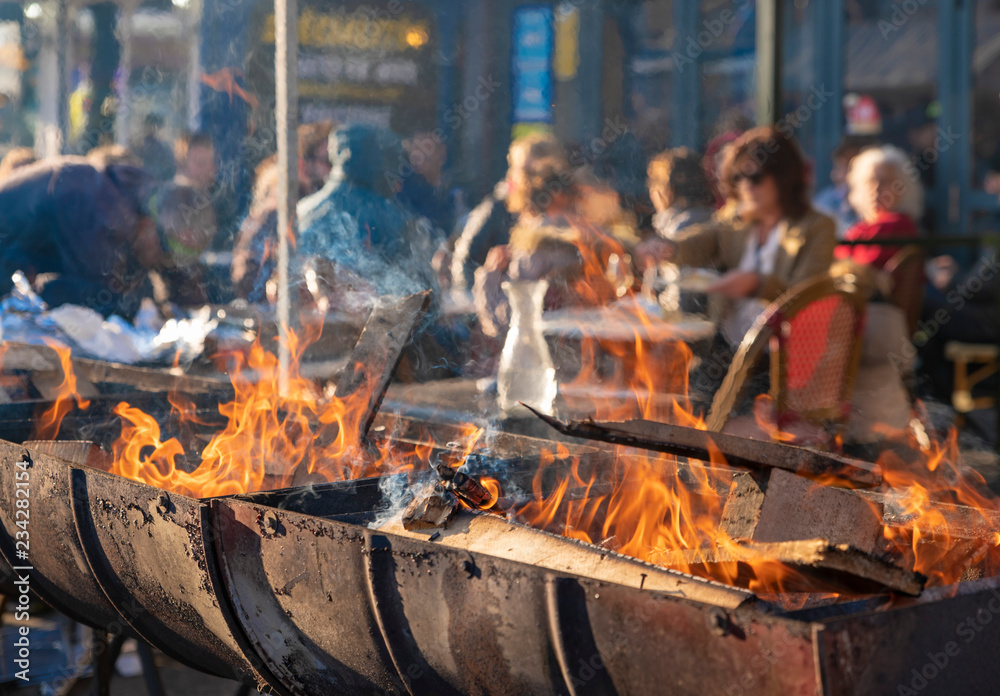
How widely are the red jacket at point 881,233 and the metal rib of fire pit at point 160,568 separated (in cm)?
510

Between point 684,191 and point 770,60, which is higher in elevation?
point 770,60

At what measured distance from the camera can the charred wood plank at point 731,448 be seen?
212 centimetres

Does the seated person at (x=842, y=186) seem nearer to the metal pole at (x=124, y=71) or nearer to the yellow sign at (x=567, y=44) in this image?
the yellow sign at (x=567, y=44)

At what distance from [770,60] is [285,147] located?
2689mm

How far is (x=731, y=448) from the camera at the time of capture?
2.11m

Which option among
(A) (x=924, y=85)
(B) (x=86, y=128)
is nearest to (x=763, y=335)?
(B) (x=86, y=128)

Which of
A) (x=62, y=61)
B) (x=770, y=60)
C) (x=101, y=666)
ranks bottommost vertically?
(x=101, y=666)

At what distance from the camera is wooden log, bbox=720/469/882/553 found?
1970 millimetres

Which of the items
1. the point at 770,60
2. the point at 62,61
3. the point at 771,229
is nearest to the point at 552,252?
the point at 771,229

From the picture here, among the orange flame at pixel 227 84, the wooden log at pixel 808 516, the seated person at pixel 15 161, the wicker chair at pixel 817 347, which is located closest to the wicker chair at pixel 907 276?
the wicker chair at pixel 817 347

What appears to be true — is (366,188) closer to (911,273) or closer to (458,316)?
(458,316)

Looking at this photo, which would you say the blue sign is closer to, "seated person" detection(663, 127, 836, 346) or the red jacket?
the red jacket

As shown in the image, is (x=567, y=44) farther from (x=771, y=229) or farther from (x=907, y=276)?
(x=771, y=229)

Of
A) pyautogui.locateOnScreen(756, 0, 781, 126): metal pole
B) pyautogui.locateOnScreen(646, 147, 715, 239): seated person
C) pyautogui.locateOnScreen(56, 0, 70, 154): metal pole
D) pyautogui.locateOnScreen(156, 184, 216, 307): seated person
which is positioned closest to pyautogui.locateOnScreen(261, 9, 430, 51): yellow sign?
pyautogui.locateOnScreen(56, 0, 70, 154): metal pole
